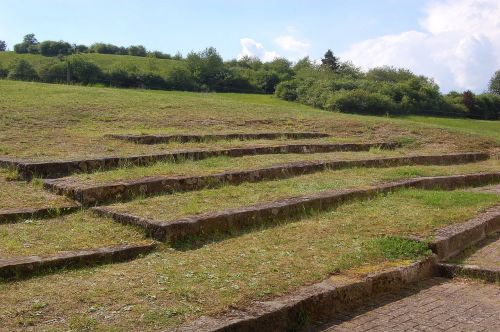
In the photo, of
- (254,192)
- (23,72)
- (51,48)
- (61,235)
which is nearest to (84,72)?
(23,72)

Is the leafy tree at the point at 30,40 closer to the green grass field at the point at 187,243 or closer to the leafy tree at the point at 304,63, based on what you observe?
the leafy tree at the point at 304,63

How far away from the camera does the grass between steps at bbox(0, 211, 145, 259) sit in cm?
535

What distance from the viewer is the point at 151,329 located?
12.4ft

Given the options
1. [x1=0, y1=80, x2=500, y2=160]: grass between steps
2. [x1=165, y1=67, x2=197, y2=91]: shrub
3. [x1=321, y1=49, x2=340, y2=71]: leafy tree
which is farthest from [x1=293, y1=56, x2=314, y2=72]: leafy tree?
[x1=0, y1=80, x2=500, y2=160]: grass between steps

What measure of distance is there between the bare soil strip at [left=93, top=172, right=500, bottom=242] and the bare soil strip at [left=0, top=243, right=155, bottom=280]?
330mm

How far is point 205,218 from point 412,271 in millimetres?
2313

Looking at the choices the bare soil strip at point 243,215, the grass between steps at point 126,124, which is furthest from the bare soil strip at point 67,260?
the grass between steps at point 126,124

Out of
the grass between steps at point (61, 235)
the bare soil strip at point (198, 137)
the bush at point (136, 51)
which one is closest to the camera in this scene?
the grass between steps at point (61, 235)

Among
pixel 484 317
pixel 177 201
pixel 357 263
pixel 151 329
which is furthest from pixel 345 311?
pixel 177 201

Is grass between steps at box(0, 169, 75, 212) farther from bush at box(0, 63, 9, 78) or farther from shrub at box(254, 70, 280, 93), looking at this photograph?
shrub at box(254, 70, 280, 93)

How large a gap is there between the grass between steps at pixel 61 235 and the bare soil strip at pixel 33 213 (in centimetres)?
13

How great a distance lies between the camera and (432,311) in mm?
4793

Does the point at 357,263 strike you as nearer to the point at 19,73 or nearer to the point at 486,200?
the point at 486,200

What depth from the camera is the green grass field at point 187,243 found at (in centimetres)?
420
